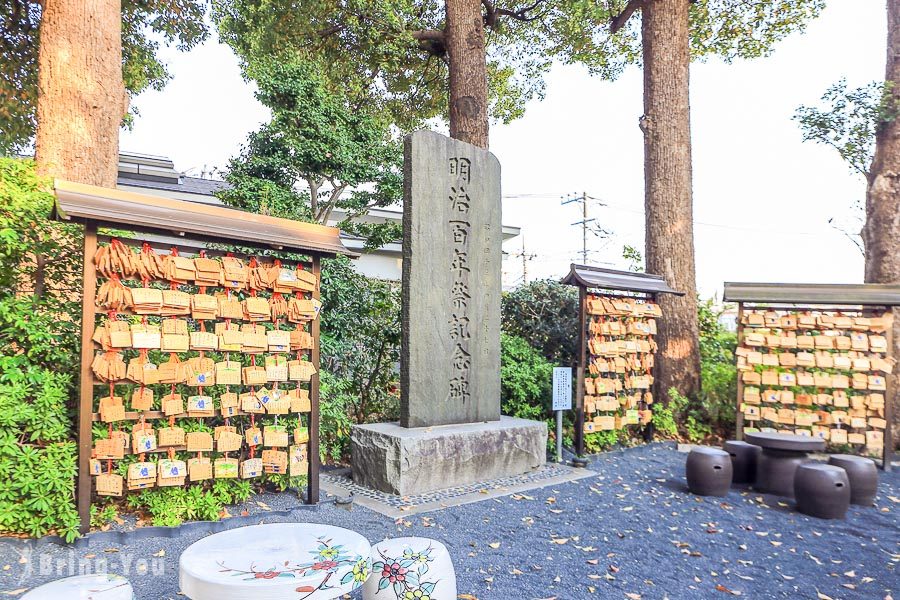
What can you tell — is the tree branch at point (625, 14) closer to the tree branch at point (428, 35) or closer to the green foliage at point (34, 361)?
the tree branch at point (428, 35)

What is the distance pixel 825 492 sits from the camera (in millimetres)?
4742

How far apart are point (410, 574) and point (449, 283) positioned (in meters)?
3.53

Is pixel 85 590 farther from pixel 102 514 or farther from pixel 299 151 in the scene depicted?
pixel 299 151

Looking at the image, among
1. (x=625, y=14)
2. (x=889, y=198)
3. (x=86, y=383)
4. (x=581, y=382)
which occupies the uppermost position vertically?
(x=625, y=14)

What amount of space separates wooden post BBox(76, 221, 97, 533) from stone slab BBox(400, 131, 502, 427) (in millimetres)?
2585

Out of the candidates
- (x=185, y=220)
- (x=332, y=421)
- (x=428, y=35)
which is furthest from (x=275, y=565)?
(x=428, y=35)

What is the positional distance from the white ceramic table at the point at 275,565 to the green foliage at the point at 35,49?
8.83m

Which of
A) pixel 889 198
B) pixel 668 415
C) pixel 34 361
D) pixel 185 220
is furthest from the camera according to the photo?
pixel 668 415

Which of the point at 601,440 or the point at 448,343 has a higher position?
the point at 448,343

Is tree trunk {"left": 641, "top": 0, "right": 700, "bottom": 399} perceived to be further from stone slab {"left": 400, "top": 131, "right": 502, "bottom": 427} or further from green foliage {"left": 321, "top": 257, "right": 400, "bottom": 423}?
green foliage {"left": 321, "top": 257, "right": 400, "bottom": 423}

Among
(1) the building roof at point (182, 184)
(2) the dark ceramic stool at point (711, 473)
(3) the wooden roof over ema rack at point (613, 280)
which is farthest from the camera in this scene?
(1) the building roof at point (182, 184)

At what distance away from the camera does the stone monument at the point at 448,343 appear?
200 inches

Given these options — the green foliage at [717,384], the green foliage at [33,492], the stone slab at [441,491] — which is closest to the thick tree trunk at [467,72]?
the green foliage at [717,384]

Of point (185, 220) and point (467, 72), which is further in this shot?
→ point (467, 72)
